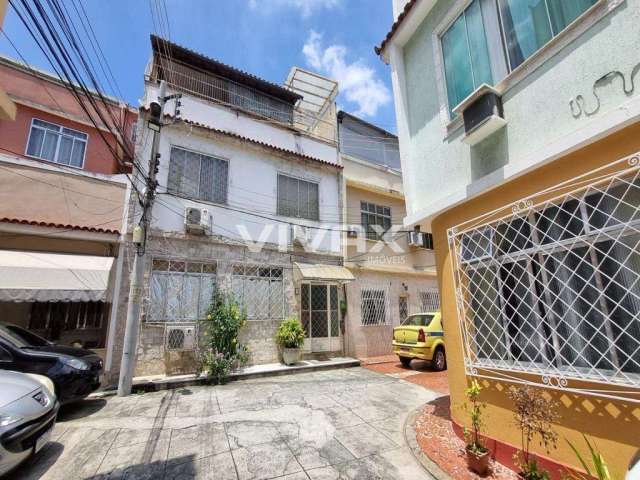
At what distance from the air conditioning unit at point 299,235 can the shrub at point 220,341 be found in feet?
11.0

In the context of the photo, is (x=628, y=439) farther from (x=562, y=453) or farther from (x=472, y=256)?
(x=472, y=256)

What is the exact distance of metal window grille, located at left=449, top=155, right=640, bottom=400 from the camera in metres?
3.05

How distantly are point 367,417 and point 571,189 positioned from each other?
5132 millimetres

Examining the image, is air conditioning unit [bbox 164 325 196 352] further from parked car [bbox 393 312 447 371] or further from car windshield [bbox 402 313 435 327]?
car windshield [bbox 402 313 435 327]

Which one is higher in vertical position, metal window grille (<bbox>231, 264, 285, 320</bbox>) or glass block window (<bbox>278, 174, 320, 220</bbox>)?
glass block window (<bbox>278, 174, 320, 220</bbox>)

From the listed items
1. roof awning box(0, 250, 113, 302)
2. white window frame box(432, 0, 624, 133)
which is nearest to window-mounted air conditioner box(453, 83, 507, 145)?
white window frame box(432, 0, 624, 133)

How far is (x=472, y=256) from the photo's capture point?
4.71 metres

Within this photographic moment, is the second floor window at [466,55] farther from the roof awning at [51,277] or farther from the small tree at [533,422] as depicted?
the roof awning at [51,277]

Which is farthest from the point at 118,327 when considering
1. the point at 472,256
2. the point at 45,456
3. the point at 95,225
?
→ the point at 472,256

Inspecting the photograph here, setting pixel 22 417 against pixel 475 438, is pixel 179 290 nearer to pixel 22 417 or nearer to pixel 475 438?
pixel 22 417

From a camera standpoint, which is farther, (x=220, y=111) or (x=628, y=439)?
(x=220, y=111)

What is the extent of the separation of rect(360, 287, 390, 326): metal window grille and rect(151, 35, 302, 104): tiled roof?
9610mm

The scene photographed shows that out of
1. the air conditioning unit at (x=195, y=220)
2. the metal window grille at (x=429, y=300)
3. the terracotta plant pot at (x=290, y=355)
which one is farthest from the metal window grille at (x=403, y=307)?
the air conditioning unit at (x=195, y=220)

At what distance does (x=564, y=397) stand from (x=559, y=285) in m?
1.27
